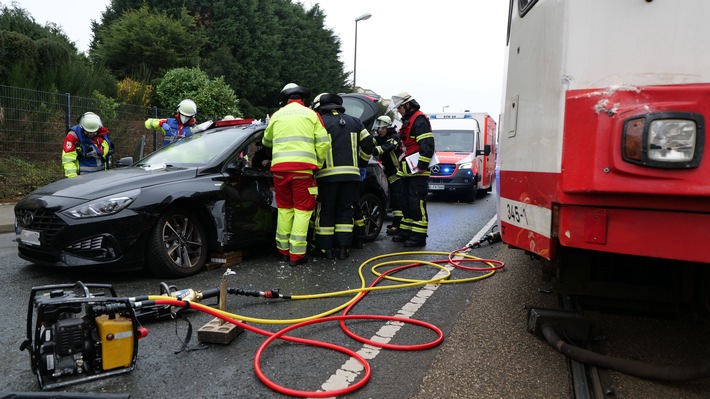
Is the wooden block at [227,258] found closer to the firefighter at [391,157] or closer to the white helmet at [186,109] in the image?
the firefighter at [391,157]

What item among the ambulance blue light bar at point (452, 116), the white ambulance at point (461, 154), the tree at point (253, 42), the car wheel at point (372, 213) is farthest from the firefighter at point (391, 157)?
the tree at point (253, 42)

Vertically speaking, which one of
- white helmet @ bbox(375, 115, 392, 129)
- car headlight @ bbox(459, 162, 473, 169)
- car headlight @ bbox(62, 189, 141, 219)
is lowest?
car headlight @ bbox(62, 189, 141, 219)

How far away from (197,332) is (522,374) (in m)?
2.04

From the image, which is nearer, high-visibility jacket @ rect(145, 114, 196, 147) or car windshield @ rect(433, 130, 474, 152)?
high-visibility jacket @ rect(145, 114, 196, 147)

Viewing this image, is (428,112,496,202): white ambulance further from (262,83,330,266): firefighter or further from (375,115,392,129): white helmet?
(262,83,330,266): firefighter

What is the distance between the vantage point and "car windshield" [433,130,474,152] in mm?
14227

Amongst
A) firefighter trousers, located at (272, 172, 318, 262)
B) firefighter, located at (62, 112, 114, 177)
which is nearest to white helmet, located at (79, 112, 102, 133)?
firefighter, located at (62, 112, 114, 177)

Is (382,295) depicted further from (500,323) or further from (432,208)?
(432,208)

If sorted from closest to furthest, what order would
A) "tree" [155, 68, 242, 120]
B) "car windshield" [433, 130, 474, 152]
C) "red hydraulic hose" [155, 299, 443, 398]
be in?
"red hydraulic hose" [155, 299, 443, 398]
"car windshield" [433, 130, 474, 152]
"tree" [155, 68, 242, 120]

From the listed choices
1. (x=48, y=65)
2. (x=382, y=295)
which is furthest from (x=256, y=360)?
(x=48, y=65)

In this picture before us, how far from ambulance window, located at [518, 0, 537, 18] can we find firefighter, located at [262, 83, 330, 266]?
2655mm

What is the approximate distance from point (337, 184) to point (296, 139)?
816 mm

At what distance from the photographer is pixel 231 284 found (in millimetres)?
4672

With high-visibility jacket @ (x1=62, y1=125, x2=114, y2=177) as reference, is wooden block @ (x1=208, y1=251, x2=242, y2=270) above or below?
below
